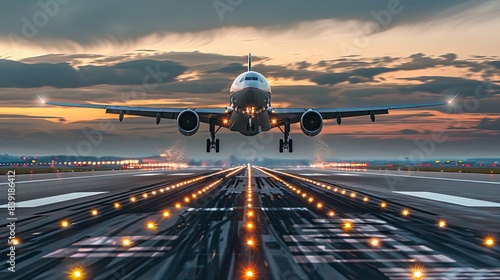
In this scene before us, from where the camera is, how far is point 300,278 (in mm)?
7945

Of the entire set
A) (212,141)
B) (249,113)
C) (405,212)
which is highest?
(249,113)

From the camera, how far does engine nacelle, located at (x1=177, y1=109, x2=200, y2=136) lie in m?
38.7

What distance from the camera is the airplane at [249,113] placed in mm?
36594

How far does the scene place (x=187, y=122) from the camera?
38938 millimetres

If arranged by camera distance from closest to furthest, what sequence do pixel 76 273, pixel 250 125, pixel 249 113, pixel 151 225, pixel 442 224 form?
pixel 76 273
pixel 151 225
pixel 442 224
pixel 249 113
pixel 250 125

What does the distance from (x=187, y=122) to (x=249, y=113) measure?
5.49 metres

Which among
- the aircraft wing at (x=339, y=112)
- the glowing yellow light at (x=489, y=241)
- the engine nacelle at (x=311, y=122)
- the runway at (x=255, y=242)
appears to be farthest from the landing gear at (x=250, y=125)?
the glowing yellow light at (x=489, y=241)

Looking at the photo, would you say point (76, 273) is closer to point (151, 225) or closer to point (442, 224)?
point (151, 225)

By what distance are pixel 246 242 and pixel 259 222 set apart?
12.1ft

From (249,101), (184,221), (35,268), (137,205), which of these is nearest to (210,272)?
(35,268)

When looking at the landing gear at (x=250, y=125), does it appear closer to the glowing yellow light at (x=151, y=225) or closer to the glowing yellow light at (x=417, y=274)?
the glowing yellow light at (x=151, y=225)

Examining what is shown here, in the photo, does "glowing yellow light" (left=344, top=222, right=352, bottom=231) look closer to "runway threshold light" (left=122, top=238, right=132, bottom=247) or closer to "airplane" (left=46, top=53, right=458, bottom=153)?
"runway threshold light" (left=122, top=238, right=132, bottom=247)

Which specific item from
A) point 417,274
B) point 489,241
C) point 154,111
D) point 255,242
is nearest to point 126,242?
point 255,242

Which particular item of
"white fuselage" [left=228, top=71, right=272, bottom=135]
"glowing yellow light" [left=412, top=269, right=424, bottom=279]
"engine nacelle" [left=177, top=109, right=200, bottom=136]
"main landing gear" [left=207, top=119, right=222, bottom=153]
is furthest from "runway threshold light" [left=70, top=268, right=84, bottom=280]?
"main landing gear" [left=207, top=119, right=222, bottom=153]
